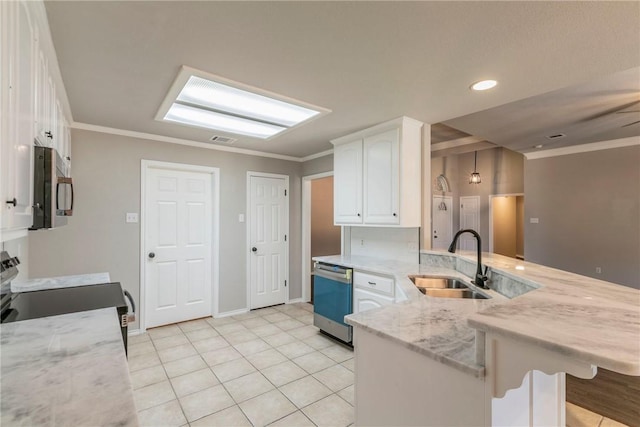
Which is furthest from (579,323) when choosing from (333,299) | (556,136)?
(556,136)

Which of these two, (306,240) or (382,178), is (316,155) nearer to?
(306,240)

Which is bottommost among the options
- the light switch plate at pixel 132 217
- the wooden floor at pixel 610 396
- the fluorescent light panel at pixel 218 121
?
the wooden floor at pixel 610 396

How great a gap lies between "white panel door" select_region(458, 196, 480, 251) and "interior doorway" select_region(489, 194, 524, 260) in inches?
22.3

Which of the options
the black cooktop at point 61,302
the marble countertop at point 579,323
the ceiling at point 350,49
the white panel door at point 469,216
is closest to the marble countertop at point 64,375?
the black cooktop at point 61,302

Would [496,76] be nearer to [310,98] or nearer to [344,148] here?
[310,98]

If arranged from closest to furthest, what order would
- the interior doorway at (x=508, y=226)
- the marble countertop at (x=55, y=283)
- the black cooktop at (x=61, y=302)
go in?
the black cooktop at (x=61, y=302)
the marble countertop at (x=55, y=283)
the interior doorway at (x=508, y=226)

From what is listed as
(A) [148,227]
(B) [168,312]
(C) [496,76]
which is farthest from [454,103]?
(B) [168,312]

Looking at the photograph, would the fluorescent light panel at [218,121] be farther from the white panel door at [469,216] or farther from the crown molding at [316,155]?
the white panel door at [469,216]

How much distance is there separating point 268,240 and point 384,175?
221 cm

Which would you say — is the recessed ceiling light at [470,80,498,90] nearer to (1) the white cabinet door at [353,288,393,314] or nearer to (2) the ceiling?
(2) the ceiling

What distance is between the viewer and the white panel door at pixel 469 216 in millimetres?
6871

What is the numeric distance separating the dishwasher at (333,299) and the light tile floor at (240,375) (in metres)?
0.16

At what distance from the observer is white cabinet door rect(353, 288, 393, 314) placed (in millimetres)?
2751

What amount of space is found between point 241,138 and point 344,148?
127 cm
